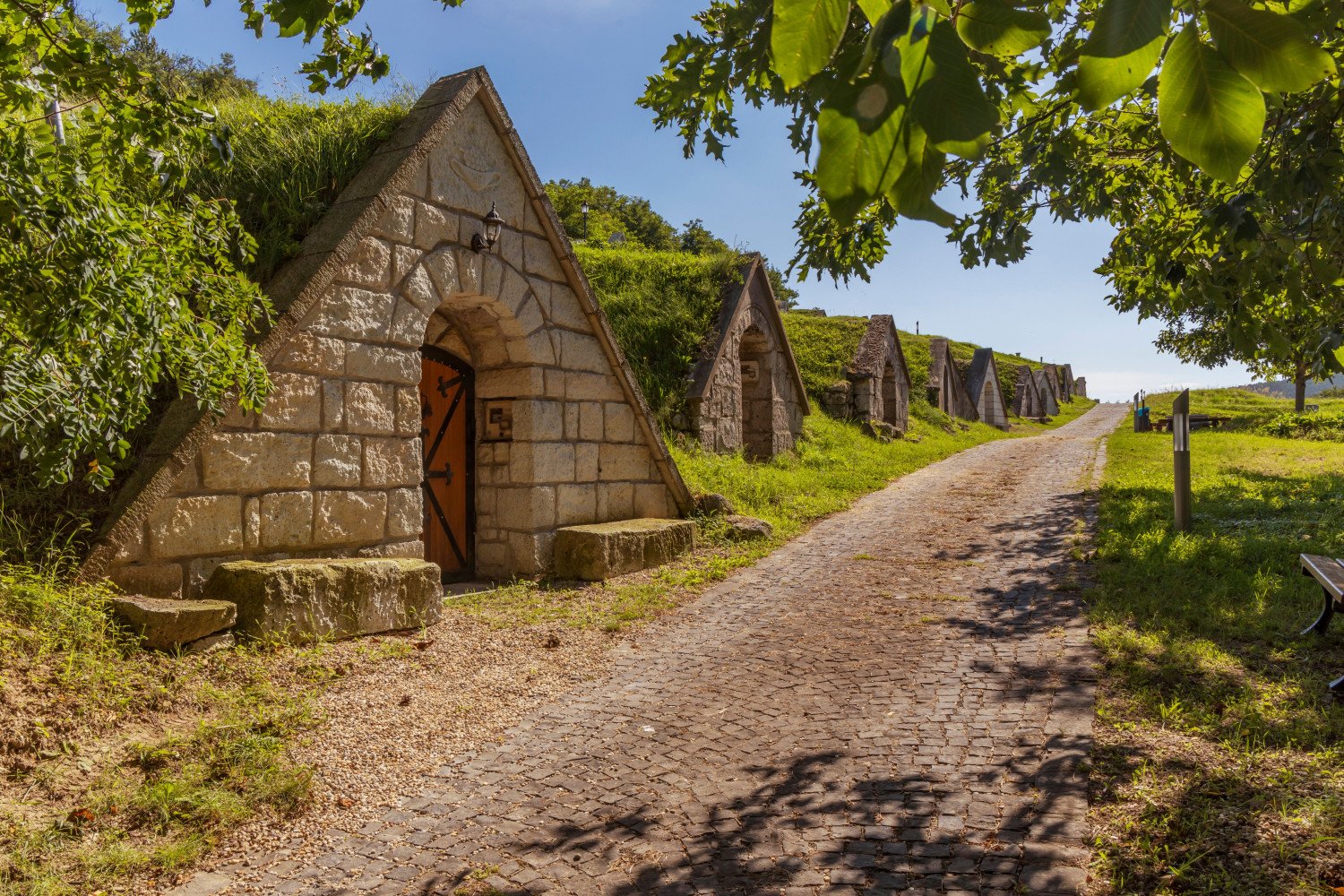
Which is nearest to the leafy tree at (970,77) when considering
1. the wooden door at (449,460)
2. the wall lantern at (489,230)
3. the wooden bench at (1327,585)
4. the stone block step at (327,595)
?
the wooden bench at (1327,585)

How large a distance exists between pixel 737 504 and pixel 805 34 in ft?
32.4

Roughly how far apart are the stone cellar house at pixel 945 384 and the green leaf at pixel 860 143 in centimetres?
2571

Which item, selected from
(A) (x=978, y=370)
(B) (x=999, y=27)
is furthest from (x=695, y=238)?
(B) (x=999, y=27)

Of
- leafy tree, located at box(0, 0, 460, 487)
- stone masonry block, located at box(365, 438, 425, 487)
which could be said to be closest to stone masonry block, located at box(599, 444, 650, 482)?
stone masonry block, located at box(365, 438, 425, 487)

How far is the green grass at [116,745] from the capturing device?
9.75 feet

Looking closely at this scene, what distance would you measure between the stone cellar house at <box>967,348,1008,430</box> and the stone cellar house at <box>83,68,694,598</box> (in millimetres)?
25158

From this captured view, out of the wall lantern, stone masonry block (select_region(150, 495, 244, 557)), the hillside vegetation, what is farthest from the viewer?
the hillside vegetation

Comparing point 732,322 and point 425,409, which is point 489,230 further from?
point 732,322

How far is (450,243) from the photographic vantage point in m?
6.93

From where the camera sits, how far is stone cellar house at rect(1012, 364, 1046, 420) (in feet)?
129

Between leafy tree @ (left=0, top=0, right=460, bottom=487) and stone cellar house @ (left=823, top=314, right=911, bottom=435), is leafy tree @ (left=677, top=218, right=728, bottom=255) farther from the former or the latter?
leafy tree @ (left=0, top=0, right=460, bottom=487)

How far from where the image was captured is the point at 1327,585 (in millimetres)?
4758

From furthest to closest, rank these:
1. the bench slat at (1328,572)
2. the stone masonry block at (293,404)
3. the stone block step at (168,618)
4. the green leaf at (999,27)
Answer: the stone masonry block at (293,404), the bench slat at (1328,572), the stone block step at (168,618), the green leaf at (999,27)

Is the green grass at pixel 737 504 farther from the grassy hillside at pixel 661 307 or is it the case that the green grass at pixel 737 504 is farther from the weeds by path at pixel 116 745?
the weeds by path at pixel 116 745
